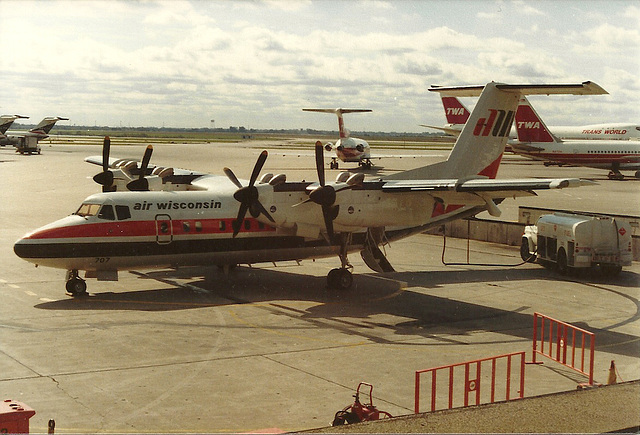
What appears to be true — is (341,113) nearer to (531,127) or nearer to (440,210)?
(531,127)

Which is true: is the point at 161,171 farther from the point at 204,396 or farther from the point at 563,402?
the point at 563,402

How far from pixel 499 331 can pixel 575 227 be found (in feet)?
30.9

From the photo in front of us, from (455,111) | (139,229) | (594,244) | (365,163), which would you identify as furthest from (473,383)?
(455,111)

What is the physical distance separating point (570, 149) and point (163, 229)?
6316 centimetres

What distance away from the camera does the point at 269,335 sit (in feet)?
68.3

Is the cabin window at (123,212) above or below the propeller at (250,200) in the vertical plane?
below

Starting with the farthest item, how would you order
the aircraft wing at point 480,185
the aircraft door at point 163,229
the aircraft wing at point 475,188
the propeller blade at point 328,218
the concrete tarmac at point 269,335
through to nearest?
1. the aircraft door at point 163,229
2. the propeller blade at point 328,218
3. the aircraft wing at point 475,188
4. the aircraft wing at point 480,185
5. the concrete tarmac at point 269,335

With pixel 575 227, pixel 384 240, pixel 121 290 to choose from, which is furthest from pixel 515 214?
pixel 121 290

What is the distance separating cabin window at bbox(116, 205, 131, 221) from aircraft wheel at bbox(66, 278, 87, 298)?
263 centimetres

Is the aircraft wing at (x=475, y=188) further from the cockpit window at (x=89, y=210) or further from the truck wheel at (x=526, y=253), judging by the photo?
the cockpit window at (x=89, y=210)

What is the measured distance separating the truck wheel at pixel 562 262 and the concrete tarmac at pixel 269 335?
1.87 feet

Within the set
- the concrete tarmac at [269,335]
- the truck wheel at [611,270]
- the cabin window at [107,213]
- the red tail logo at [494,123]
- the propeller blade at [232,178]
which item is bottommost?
the concrete tarmac at [269,335]

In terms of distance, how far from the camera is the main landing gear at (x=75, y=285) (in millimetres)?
24781

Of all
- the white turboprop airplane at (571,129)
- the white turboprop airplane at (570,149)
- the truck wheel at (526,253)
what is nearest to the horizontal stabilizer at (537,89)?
the truck wheel at (526,253)
